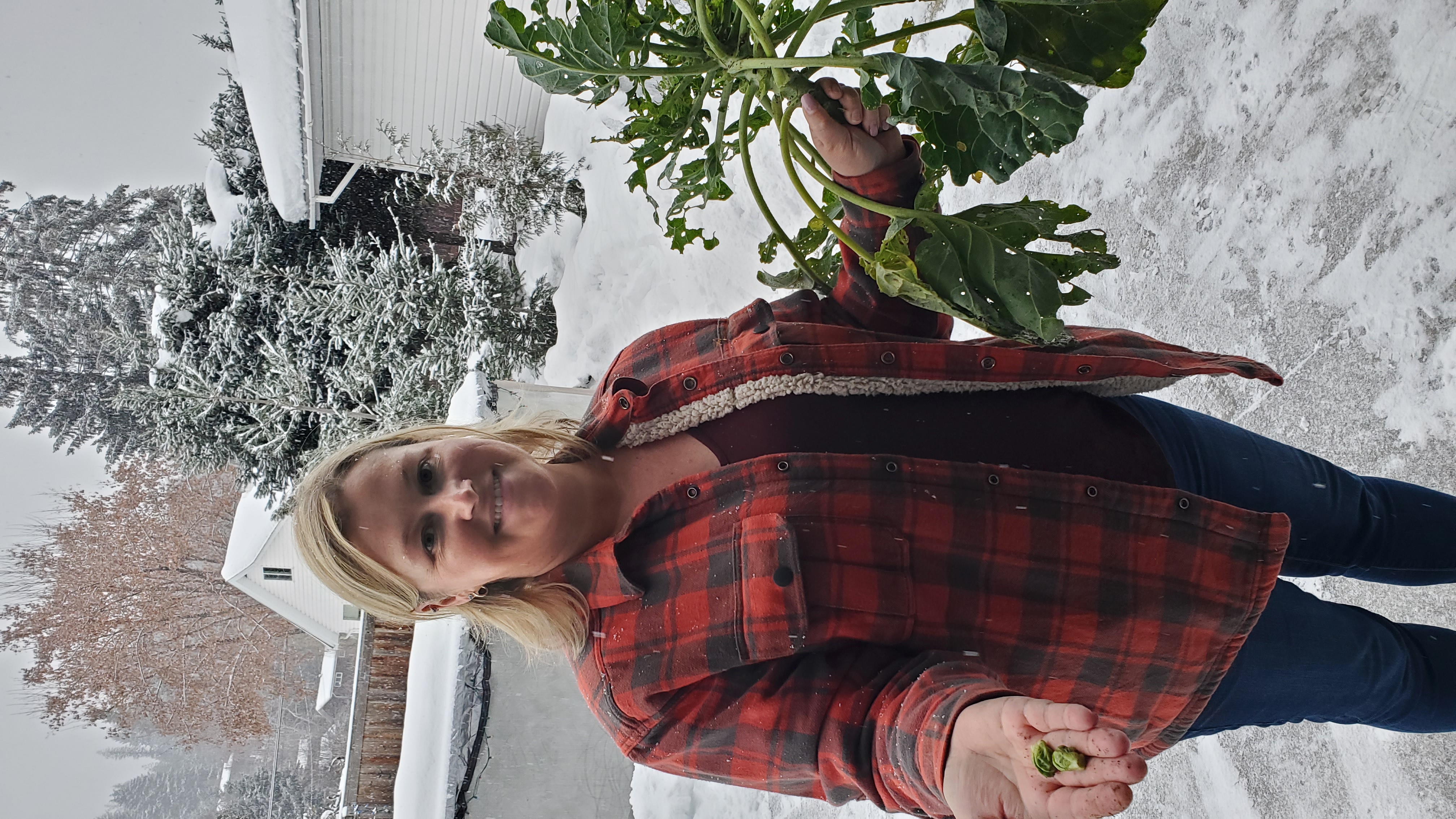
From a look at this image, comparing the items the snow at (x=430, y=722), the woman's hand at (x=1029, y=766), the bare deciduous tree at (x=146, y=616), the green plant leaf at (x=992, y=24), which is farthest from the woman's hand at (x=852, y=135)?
the bare deciduous tree at (x=146, y=616)

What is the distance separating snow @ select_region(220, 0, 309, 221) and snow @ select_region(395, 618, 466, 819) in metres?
4.43

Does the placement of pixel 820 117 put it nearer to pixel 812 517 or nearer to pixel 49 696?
pixel 812 517

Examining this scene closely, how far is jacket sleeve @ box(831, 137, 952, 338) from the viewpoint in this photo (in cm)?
147

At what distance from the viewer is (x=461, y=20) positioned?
7125mm

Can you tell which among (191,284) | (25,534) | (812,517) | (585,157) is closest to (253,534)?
(191,284)

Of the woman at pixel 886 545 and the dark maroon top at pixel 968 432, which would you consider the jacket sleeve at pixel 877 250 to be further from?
the dark maroon top at pixel 968 432

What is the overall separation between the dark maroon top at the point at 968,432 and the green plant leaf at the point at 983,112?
36cm

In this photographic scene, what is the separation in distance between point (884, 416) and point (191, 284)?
7200mm

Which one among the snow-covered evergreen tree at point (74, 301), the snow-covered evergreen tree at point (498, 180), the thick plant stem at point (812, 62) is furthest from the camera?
the snow-covered evergreen tree at point (74, 301)

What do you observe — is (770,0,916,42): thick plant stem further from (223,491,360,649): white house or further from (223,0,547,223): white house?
(223,491,360,649): white house

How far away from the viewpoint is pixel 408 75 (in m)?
7.28

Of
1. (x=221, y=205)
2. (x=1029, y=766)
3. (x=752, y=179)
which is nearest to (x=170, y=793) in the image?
(x=221, y=205)

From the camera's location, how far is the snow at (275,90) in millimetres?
5844

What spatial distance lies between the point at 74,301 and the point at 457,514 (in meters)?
9.77
